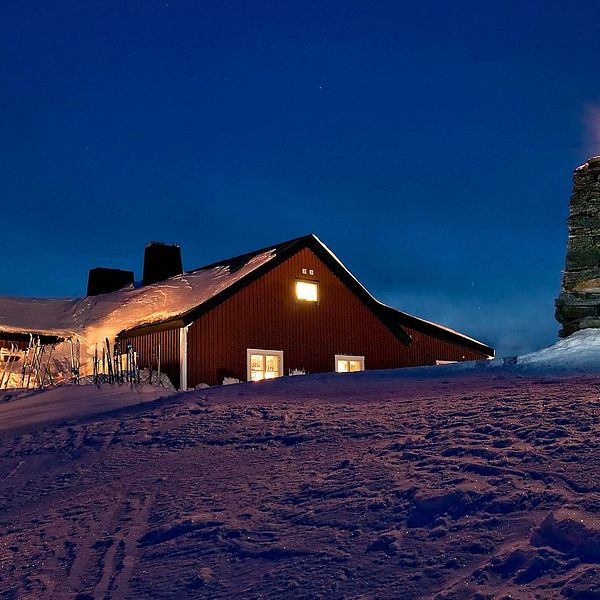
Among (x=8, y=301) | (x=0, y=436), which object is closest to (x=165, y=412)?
(x=0, y=436)

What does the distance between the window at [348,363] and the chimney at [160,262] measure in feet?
32.1

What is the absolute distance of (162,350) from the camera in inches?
814

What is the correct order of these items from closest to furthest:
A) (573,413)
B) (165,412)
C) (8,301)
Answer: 1. (573,413)
2. (165,412)
3. (8,301)

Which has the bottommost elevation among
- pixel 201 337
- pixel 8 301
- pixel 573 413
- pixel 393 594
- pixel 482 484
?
pixel 393 594

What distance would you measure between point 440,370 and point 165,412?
14.7 feet

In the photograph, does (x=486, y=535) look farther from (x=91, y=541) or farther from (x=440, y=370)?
(x=440, y=370)

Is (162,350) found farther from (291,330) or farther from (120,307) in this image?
(120,307)

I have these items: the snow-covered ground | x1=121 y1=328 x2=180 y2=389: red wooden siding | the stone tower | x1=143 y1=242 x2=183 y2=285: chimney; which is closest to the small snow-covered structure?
x1=121 y1=328 x2=180 y2=389: red wooden siding

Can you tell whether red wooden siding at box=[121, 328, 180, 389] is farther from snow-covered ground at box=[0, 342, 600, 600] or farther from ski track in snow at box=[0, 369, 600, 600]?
ski track in snow at box=[0, 369, 600, 600]

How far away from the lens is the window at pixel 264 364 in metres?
21.0

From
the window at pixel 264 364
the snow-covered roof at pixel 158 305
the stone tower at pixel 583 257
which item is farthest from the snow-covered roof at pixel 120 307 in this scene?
the stone tower at pixel 583 257

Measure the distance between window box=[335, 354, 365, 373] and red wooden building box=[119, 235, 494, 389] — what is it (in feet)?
0.10

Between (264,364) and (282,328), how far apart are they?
4.18 ft

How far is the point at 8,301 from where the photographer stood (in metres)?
25.9
